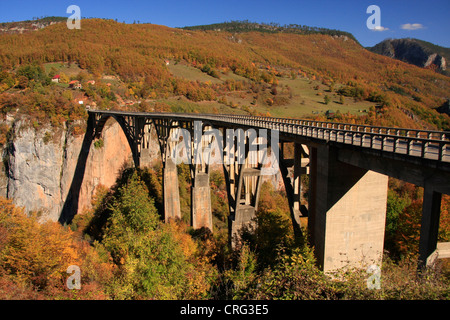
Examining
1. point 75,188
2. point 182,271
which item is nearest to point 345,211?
point 182,271

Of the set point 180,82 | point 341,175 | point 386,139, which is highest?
point 180,82

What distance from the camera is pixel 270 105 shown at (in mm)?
81688

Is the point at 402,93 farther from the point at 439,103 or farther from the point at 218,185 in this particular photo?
the point at 218,185

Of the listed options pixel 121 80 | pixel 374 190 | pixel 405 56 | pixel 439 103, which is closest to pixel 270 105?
pixel 121 80

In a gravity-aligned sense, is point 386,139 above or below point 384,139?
below

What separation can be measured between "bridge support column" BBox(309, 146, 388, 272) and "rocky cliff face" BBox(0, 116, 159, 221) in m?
35.6

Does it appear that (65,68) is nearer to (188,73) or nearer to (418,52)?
(188,73)

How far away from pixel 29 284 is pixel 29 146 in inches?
1511

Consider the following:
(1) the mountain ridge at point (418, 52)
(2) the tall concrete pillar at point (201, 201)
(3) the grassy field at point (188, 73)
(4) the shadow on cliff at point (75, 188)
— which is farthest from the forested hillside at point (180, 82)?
(2) the tall concrete pillar at point (201, 201)

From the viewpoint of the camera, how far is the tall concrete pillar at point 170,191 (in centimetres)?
3177

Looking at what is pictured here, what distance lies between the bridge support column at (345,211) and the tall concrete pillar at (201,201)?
16018 mm

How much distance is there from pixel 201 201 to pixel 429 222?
2257 cm

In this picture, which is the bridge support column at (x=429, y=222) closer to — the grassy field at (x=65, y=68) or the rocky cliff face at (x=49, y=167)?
the rocky cliff face at (x=49, y=167)

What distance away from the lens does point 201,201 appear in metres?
29.7
